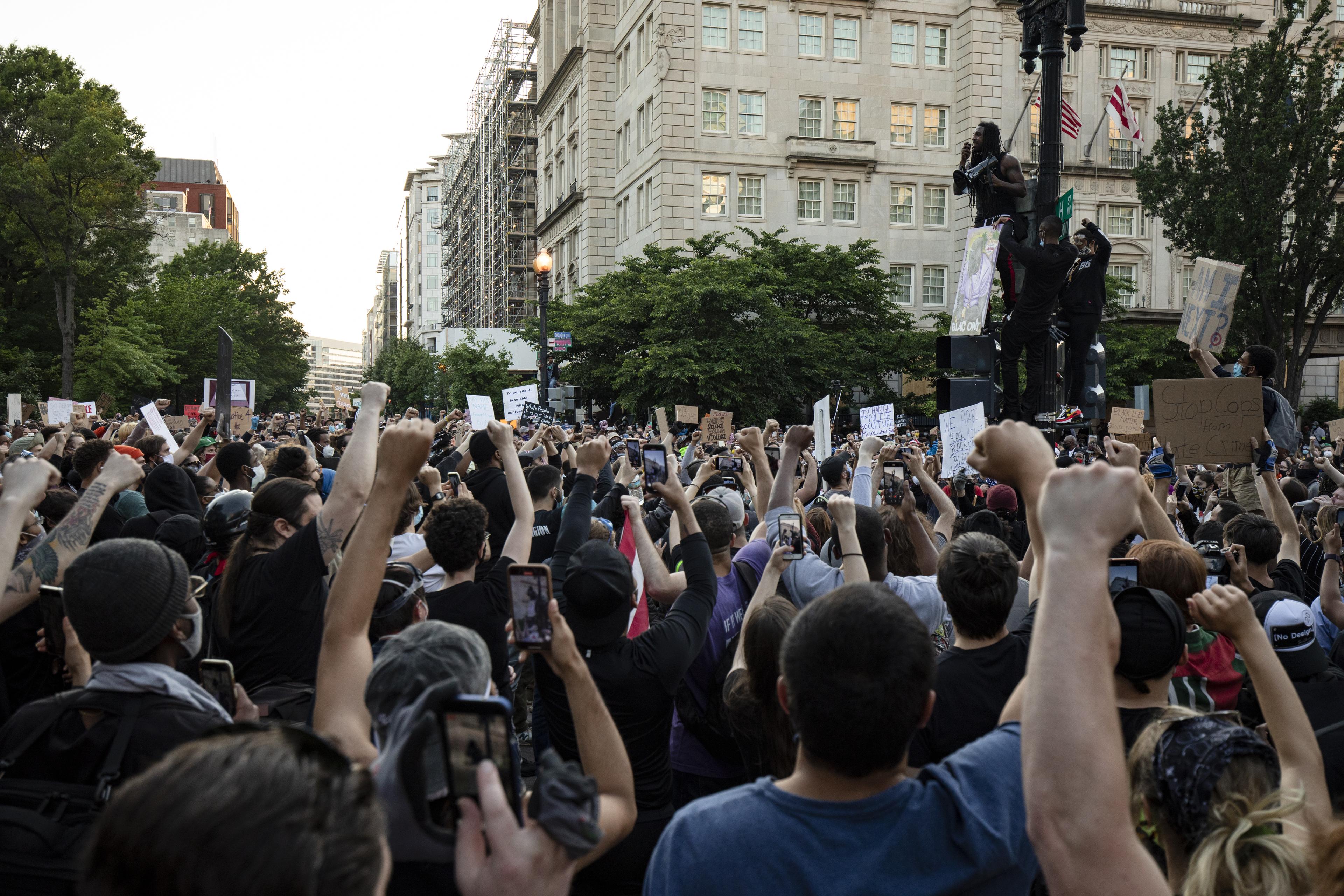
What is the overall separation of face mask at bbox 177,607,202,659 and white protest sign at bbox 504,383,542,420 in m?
10.4

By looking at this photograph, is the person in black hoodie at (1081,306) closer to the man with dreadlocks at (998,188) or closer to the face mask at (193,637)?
the man with dreadlocks at (998,188)

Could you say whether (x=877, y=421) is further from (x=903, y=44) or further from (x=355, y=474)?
(x=903, y=44)

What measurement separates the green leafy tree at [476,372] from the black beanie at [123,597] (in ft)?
153

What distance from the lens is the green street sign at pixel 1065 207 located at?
9203 mm

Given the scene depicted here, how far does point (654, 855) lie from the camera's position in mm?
1902

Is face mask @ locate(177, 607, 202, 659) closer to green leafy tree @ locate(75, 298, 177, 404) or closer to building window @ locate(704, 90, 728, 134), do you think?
green leafy tree @ locate(75, 298, 177, 404)

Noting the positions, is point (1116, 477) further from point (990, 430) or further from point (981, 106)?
point (981, 106)

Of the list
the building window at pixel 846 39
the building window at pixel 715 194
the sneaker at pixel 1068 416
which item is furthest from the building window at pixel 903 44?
the sneaker at pixel 1068 416

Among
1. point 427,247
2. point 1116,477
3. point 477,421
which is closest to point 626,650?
point 1116,477

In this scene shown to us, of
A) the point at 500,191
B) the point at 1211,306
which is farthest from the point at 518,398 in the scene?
the point at 500,191

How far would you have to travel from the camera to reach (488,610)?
406 centimetres

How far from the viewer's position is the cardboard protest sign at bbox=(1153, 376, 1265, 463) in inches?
239

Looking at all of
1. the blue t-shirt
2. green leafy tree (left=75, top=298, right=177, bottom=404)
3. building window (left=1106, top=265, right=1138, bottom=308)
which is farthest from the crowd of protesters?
building window (left=1106, top=265, right=1138, bottom=308)

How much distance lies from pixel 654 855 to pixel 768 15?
4861 centimetres
